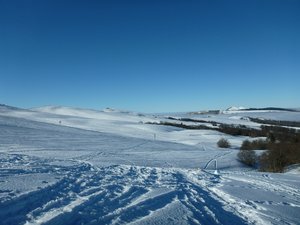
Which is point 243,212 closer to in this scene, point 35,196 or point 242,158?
point 35,196

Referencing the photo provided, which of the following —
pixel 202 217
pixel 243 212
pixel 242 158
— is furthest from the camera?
pixel 242 158

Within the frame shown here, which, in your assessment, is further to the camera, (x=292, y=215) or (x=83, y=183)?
(x=83, y=183)

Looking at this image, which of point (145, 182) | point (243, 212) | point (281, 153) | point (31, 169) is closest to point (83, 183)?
point (145, 182)

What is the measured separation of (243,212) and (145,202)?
3062 millimetres

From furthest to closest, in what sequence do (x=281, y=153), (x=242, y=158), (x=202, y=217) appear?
(x=242, y=158) < (x=281, y=153) < (x=202, y=217)

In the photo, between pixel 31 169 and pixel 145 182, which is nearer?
pixel 145 182

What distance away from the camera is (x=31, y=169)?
608 inches

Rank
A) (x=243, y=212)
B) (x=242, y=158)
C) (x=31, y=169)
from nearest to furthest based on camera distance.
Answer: (x=243, y=212)
(x=31, y=169)
(x=242, y=158)

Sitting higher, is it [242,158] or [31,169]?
[31,169]

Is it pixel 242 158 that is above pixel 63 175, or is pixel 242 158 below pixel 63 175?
below

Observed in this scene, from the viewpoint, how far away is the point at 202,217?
893cm

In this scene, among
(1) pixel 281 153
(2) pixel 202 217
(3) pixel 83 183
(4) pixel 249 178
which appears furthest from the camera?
(1) pixel 281 153

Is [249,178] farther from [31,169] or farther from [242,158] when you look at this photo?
[242,158]

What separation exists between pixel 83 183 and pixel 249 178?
29.9 ft
